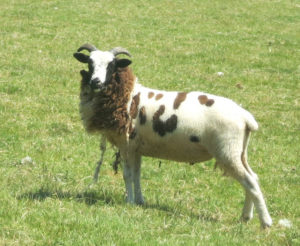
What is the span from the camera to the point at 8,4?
89.1ft

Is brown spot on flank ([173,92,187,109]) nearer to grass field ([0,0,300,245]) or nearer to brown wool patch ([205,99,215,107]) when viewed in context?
brown wool patch ([205,99,215,107])

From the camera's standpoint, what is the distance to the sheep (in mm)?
7902

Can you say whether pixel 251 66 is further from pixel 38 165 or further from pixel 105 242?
pixel 105 242

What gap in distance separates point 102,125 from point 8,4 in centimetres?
2031

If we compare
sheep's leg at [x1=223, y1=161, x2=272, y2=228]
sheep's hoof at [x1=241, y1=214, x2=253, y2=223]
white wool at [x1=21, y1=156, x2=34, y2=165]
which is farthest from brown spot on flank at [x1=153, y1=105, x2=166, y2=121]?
white wool at [x1=21, y1=156, x2=34, y2=165]

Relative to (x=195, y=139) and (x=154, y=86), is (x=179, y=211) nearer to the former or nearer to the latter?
(x=195, y=139)

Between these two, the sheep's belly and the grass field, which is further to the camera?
the sheep's belly

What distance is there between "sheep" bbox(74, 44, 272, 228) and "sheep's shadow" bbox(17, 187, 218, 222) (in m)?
0.28

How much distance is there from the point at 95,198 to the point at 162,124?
54.5 inches

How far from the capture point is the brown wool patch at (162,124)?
26.8ft

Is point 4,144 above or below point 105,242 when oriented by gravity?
below

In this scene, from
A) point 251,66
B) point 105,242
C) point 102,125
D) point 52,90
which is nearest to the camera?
point 105,242

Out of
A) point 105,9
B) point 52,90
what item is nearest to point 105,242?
point 52,90

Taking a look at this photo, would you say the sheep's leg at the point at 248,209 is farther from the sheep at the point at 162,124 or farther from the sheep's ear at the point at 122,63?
the sheep's ear at the point at 122,63
